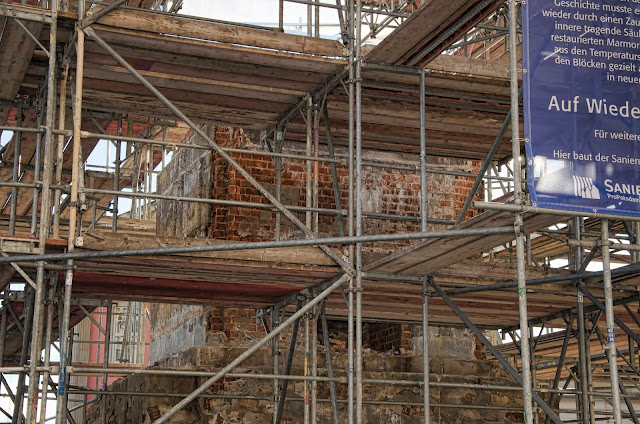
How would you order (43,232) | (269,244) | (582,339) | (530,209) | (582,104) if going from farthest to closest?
1. (582,339)
2. (43,232)
3. (269,244)
4. (582,104)
5. (530,209)

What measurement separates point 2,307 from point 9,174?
97.1 inches

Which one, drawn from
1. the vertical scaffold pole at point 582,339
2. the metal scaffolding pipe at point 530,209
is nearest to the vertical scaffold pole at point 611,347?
the metal scaffolding pipe at point 530,209

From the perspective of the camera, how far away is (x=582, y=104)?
7910 millimetres

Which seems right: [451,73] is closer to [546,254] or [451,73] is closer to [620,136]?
[620,136]

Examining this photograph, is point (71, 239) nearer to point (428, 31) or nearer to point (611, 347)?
point (428, 31)

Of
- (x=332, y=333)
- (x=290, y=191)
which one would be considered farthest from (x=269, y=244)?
(x=332, y=333)

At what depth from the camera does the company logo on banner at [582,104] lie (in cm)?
769

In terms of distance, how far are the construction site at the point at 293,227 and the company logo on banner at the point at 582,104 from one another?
101 millimetres

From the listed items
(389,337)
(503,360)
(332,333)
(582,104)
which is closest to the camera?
(582,104)

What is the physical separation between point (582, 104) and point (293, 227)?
624 cm

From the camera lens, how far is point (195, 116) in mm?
11734

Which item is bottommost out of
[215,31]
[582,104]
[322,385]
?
[322,385]

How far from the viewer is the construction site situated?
8.96 meters

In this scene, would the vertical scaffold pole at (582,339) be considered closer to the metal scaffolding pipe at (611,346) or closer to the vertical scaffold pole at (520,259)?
the metal scaffolding pipe at (611,346)
